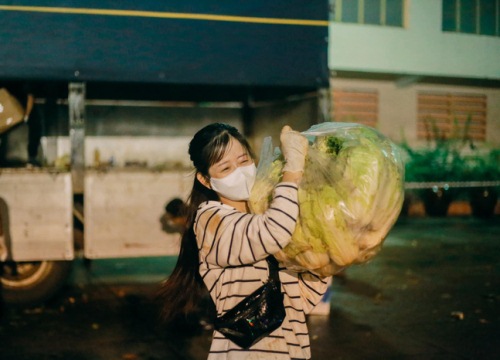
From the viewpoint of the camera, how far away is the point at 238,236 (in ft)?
6.74

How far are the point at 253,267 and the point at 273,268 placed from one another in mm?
100

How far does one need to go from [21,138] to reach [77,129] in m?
2.54

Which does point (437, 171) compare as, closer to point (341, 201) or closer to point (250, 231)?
point (341, 201)

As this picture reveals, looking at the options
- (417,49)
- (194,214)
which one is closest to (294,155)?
(194,214)

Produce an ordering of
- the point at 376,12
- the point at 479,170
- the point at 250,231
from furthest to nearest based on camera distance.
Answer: the point at 376,12
the point at 479,170
the point at 250,231

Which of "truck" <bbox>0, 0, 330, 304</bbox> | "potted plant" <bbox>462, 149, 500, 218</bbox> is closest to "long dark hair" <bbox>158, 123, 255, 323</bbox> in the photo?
"truck" <bbox>0, 0, 330, 304</bbox>

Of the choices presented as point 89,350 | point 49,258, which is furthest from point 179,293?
point 49,258

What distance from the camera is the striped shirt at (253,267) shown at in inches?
78.7

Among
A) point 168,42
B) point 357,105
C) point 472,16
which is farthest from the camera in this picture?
point 472,16

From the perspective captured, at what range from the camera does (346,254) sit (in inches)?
81.0

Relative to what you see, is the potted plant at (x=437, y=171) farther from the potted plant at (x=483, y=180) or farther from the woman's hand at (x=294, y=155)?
the woman's hand at (x=294, y=155)

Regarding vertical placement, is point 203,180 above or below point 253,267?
above

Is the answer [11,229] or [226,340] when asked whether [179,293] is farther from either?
[11,229]

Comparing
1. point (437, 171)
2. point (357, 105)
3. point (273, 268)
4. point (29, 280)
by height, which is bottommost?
point (29, 280)
